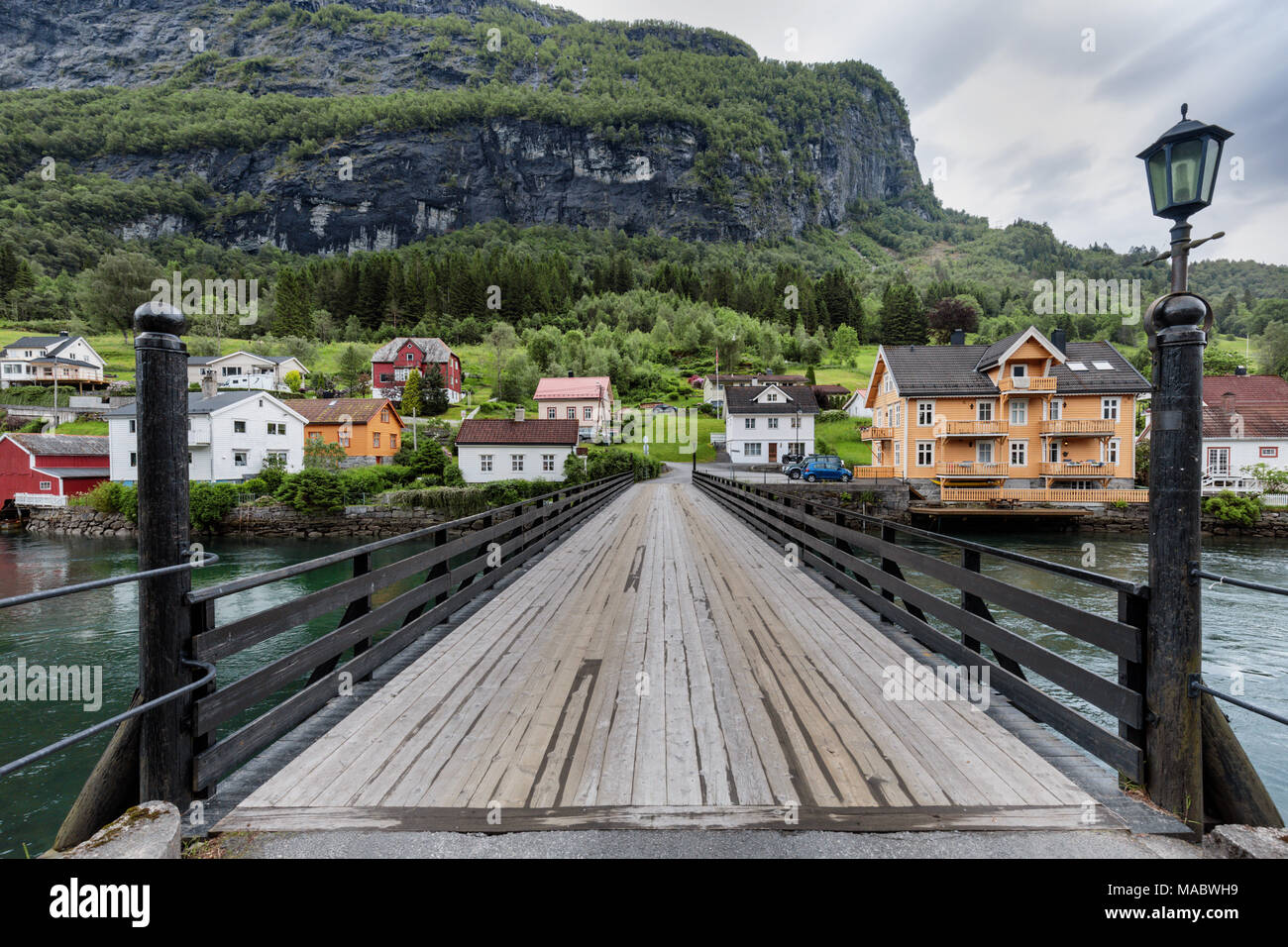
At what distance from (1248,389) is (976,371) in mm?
20099

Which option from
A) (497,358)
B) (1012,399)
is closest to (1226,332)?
(1012,399)

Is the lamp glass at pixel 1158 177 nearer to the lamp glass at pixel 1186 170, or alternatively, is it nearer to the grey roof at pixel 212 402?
the lamp glass at pixel 1186 170

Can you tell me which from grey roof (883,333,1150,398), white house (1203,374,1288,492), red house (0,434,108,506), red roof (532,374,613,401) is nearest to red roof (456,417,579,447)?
red roof (532,374,613,401)

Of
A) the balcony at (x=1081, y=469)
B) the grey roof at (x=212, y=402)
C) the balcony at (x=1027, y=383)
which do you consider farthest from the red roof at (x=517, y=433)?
the balcony at (x=1081, y=469)

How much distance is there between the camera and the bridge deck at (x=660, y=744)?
2826 millimetres

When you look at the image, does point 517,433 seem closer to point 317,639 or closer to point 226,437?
point 226,437

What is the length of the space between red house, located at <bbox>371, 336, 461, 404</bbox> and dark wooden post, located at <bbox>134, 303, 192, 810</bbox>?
6519 cm

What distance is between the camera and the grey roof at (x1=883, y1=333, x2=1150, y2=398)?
33.8 m

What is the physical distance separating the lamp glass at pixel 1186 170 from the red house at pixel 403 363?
66.5 metres

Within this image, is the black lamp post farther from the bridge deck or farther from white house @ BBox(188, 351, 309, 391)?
white house @ BBox(188, 351, 309, 391)

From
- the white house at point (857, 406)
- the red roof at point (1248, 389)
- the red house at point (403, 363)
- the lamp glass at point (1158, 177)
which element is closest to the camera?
the lamp glass at point (1158, 177)

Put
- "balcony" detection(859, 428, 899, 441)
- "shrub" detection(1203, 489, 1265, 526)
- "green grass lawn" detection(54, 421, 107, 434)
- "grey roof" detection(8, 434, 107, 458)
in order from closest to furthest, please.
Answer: "shrub" detection(1203, 489, 1265, 526)
"balcony" detection(859, 428, 899, 441)
"grey roof" detection(8, 434, 107, 458)
"green grass lawn" detection(54, 421, 107, 434)

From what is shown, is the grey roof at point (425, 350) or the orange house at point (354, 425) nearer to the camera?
the orange house at point (354, 425)
